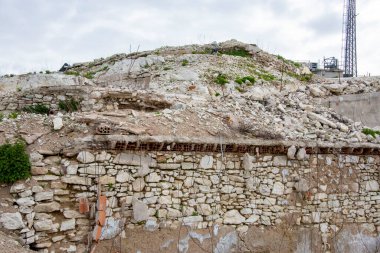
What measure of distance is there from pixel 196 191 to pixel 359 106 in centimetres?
601

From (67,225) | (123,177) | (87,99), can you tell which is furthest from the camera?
(87,99)

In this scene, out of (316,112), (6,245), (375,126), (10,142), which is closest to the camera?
(6,245)

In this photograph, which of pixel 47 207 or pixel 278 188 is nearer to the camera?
pixel 47 207

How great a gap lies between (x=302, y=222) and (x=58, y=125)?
4817 millimetres

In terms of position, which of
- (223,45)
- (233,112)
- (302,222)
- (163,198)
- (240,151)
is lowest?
(302,222)

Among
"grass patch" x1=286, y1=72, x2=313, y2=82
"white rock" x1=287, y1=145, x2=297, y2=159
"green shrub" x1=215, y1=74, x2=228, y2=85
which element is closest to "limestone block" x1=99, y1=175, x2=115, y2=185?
"white rock" x1=287, y1=145, x2=297, y2=159

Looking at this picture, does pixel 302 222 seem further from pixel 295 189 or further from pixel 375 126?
pixel 375 126

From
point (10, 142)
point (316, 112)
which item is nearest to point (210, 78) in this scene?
point (316, 112)

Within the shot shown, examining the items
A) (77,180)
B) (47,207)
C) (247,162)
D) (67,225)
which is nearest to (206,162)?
(247,162)

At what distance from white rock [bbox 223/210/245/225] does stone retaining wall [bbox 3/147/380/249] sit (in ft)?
0.06

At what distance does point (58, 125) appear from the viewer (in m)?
6.81

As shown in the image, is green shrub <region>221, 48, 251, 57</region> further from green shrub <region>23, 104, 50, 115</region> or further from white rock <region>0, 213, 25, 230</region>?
white rock <region>0, 213, 25, 230</region>

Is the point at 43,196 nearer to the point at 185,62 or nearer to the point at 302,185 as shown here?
the point at 302,185

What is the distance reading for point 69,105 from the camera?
8844mm
